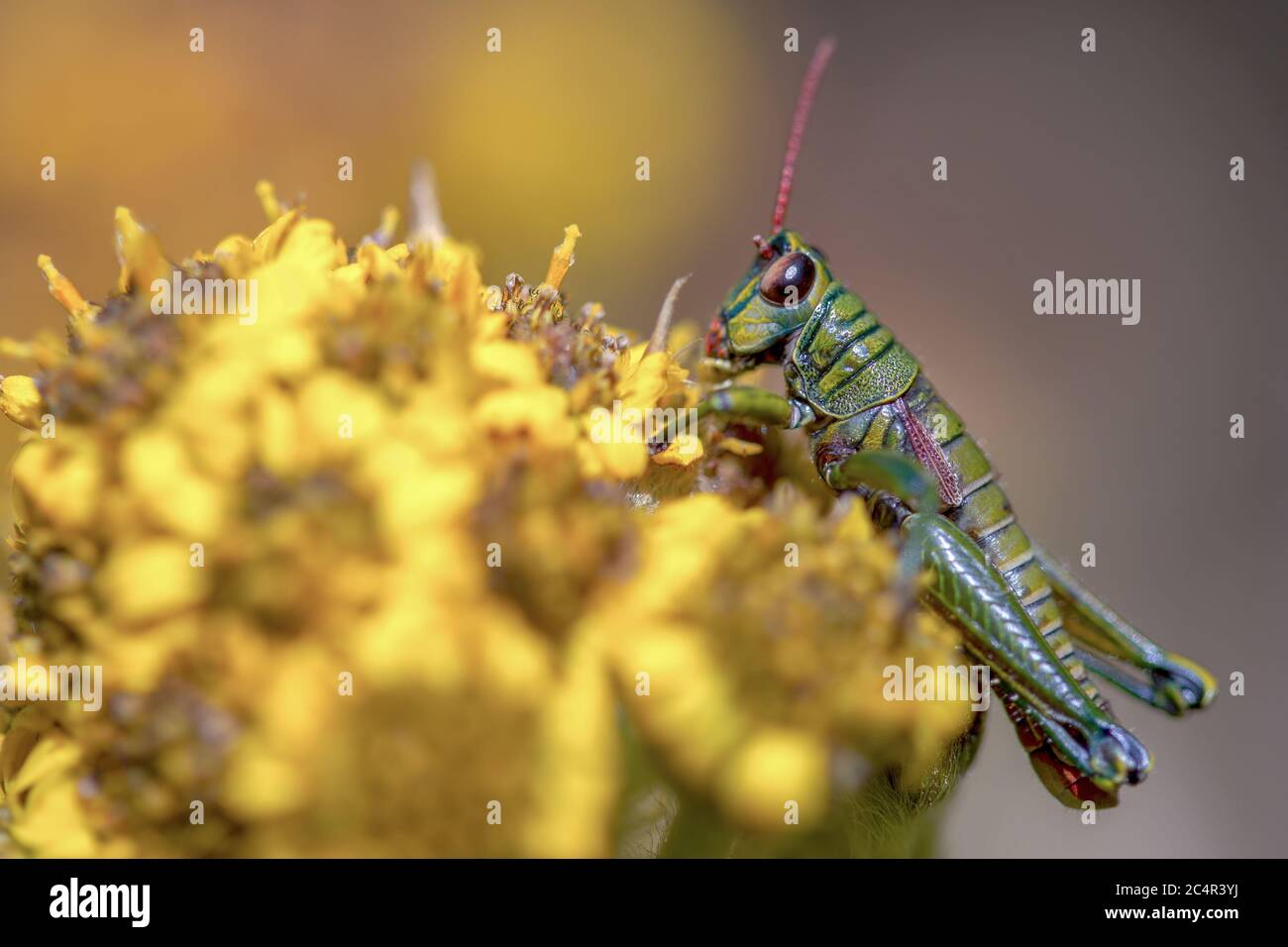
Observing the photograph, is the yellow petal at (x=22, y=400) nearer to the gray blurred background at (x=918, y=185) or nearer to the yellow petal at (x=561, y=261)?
the yellow petal at (x=561, y=261)

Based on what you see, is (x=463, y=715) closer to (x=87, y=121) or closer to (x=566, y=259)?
(x=566, y=259)

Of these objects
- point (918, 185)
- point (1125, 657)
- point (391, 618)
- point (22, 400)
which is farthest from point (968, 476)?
point (918, 185)

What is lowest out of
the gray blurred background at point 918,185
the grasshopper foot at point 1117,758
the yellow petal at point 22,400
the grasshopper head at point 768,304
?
the grasshopper foot at point 1117,758

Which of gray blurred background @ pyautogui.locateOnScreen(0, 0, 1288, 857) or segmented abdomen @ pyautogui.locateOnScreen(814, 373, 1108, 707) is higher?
gray blurred background @ pyautogui.locateOnScreen(0, 0, 1288, 857)

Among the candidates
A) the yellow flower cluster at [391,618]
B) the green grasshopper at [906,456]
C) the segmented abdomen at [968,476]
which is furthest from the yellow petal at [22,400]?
the segmented abdomen at [968,476]

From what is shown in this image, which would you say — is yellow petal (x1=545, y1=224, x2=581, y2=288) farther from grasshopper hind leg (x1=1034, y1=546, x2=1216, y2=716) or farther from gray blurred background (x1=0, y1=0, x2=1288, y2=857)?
gray blurred background (x1=0, y1=0, x2=1288, y2=857)

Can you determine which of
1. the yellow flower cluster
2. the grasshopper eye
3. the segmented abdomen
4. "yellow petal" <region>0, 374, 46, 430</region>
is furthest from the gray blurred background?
the yellow flower cluster

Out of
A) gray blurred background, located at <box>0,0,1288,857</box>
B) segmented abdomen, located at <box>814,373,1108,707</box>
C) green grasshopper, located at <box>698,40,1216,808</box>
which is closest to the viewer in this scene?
green grasshopper, located at <box>698,40,1216,808</box>
